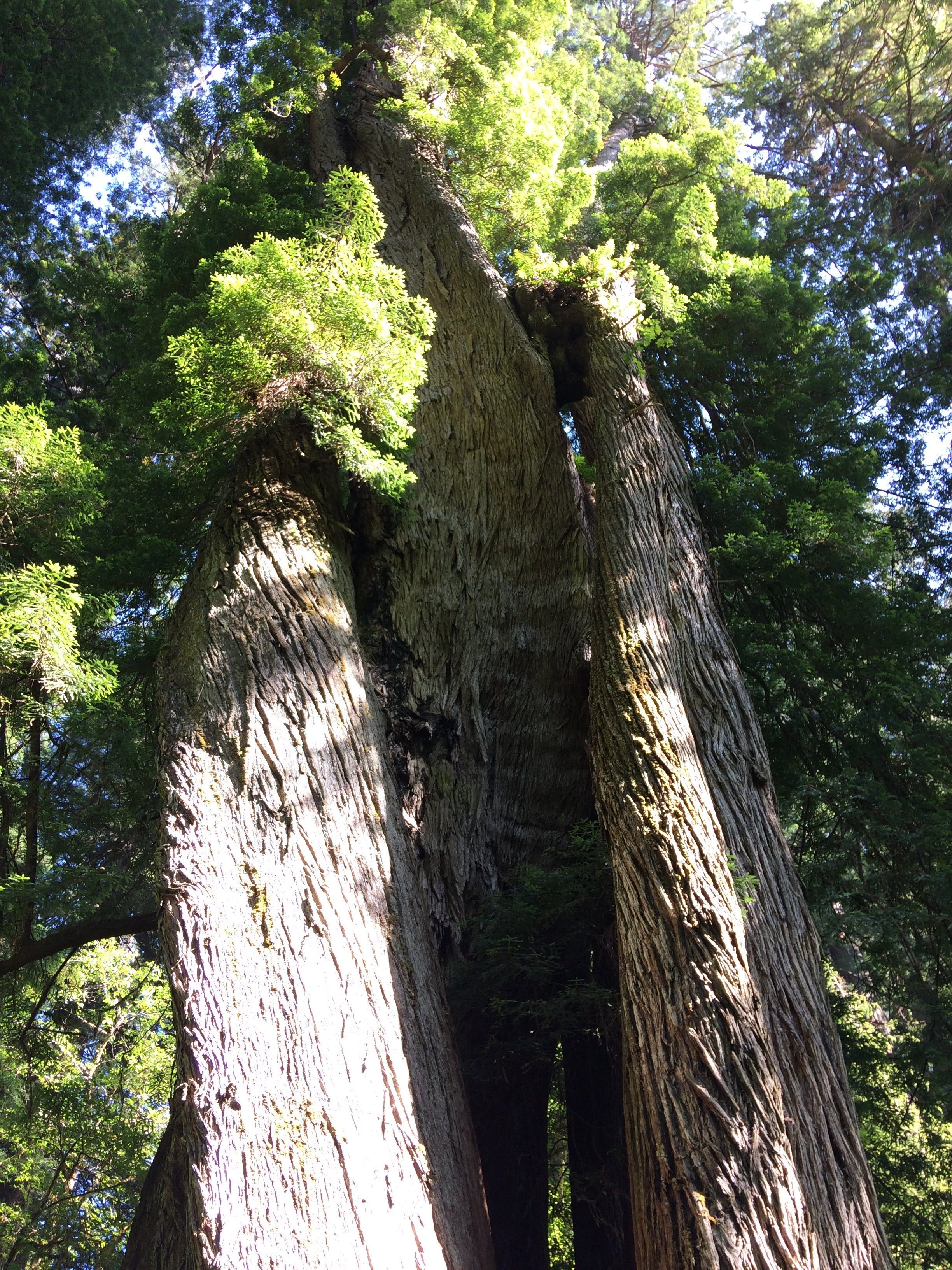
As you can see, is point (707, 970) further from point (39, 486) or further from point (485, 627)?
point (39, 486)

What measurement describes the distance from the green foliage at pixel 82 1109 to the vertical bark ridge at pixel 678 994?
506 centimetres

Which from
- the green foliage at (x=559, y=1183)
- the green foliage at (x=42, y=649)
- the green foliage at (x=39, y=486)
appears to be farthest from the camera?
the green foliage at (x=559, y=1183)

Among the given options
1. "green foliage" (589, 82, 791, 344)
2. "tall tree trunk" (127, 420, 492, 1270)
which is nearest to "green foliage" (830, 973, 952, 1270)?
"tall tree trunk" (127, 420, 492, 1270)

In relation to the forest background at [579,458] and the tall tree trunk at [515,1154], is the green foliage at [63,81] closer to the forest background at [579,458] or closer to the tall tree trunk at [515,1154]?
the forest background at [579,458]

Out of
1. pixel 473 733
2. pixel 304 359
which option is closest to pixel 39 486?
pixel 304 359

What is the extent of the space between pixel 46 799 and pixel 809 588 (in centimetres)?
564

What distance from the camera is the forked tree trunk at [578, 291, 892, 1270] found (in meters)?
2.90

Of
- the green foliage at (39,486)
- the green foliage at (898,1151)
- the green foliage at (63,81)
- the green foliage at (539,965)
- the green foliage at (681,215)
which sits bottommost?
the green foliage at (898,1151)

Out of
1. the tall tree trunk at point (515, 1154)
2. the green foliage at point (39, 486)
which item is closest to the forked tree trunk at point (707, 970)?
the tall tree trunk at point (515, 1154)

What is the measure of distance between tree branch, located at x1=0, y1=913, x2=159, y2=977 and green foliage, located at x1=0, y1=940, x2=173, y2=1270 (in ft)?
6.02

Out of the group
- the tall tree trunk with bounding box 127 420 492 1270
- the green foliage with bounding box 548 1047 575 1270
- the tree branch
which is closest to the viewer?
the tall tree trunk with bounding box 127 420 492 1270

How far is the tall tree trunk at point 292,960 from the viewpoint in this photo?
109 inches

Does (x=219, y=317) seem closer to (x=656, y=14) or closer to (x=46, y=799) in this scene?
(x=46, y=799)

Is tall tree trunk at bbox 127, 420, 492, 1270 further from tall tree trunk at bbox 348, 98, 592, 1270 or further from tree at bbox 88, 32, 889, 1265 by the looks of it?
tall tree trunk at bbox 348, 98, 592, 1270
